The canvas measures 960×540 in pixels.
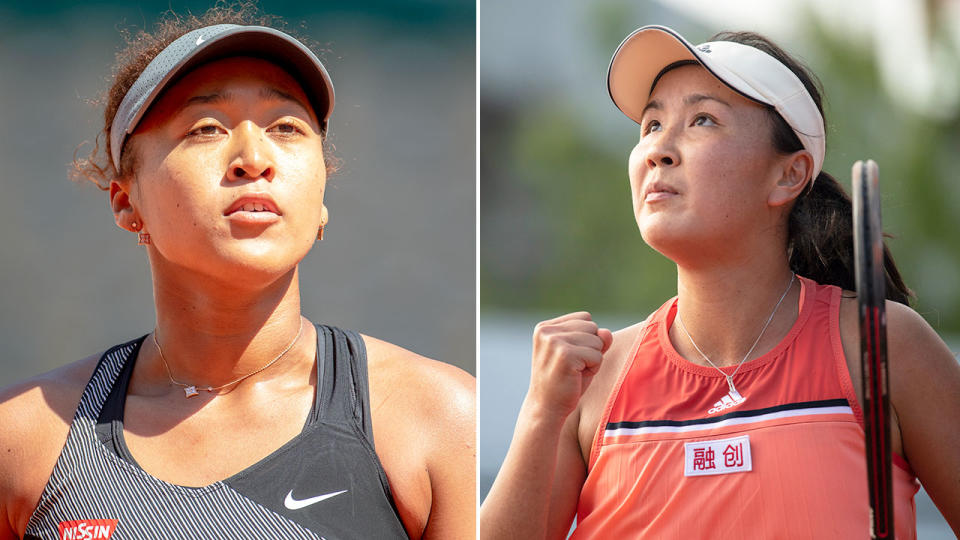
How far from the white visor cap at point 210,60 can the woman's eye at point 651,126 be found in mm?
639

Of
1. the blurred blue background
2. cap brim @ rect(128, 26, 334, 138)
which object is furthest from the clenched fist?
the blurred blue background

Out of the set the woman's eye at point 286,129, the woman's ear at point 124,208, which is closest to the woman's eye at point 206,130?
the woman's eye at point 286,129

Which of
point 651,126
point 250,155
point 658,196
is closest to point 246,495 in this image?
point 250,155

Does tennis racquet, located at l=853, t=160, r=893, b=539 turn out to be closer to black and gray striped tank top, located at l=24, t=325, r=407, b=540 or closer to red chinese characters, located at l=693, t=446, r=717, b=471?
red chinese characters, located at l=693, t=446, r=717, b=471

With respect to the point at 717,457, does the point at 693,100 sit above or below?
above

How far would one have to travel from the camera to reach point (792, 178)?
1828 mm

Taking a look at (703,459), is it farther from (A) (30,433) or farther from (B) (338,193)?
(B) (338,193)

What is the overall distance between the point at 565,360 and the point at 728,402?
30cm

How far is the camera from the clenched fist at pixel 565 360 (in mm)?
1779

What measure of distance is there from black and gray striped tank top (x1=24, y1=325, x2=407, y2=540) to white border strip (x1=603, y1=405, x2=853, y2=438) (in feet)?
1.48

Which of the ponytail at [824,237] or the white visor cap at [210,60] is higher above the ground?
the white visor cap at [210,60]

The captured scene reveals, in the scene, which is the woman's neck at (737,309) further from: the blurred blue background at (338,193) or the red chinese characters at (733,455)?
the blurred blue background at (338,193)

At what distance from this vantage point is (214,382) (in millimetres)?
1998

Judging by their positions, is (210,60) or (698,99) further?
(210,60)
